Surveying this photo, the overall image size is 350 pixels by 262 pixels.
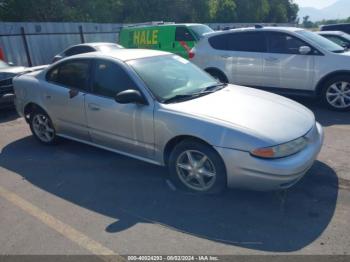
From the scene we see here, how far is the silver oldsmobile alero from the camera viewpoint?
11.3 ft

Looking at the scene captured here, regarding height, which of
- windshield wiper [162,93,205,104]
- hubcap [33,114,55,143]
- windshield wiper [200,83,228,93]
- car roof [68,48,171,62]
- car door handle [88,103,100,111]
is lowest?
hubcap [33,114,55,143]

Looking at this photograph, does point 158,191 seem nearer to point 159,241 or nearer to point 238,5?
point 159,241

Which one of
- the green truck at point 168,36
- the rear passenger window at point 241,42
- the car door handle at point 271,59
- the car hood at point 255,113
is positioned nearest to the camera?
the car hood at point 255,113

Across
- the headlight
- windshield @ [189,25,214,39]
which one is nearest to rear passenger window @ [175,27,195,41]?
windshield @ [189,25,214,39]

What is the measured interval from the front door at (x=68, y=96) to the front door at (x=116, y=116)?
17 centimetres

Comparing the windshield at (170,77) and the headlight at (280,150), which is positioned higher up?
the windshield at (170,77)

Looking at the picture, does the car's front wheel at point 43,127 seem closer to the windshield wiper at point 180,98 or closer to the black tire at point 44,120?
the black tire at point 44,120

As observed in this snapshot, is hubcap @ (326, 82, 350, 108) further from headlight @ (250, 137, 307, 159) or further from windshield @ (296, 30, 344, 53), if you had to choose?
headlight @ (250, 137, 307, 159)

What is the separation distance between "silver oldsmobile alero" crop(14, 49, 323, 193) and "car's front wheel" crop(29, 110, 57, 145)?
159mm

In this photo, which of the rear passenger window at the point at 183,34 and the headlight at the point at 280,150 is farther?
the rear passenger window at the point at 183,34

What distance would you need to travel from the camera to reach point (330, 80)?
678 cm

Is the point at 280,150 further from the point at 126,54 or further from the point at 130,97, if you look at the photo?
the point at 126,54

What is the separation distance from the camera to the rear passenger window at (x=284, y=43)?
7.04 m

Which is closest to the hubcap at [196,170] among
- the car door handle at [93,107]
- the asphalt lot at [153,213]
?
the asphalt lot at [153,213]
